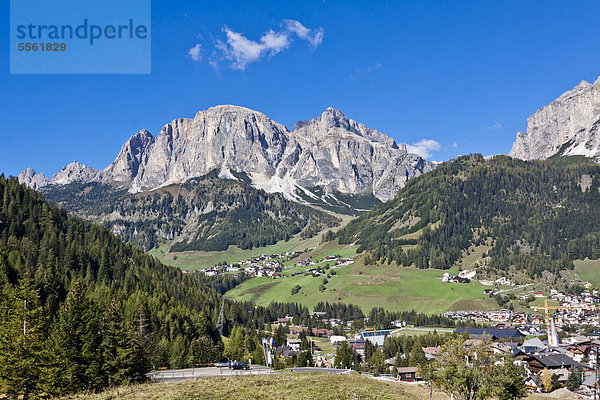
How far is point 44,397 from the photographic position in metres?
55.2

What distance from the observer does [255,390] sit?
161 feet

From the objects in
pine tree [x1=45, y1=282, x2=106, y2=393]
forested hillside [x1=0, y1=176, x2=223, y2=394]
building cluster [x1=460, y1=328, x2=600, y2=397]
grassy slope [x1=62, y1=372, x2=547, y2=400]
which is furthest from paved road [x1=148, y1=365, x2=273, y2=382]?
building cluster [x1=460, y1=328, x2=600, y2=397]

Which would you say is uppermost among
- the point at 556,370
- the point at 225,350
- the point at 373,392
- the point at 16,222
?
the point at 16,222

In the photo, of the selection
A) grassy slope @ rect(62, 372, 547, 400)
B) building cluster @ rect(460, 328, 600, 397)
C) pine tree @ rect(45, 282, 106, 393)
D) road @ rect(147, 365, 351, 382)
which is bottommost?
building cluster @ rect(460, 328, 600, 397)

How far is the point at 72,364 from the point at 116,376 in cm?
591

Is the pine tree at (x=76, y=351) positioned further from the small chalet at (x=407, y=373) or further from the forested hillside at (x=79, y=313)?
the small chalet at (x=407, y=373)

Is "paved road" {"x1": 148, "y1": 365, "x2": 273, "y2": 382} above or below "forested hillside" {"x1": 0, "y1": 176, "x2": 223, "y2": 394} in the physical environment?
below

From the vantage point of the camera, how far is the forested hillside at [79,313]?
192 feet

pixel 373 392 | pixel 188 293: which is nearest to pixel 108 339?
pixel 373 392

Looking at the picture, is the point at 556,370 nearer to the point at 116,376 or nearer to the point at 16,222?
the point at 116,376

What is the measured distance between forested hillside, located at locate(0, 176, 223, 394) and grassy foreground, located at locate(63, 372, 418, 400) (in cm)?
1147

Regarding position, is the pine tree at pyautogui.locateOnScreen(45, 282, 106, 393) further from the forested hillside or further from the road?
the road

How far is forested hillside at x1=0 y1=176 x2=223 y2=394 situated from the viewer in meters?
58.4

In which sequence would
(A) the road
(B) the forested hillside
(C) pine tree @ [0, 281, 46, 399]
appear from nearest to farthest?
(C) pine tree @ [0, 281, 46, 399] < (B) the forested hillside < (A) the road
